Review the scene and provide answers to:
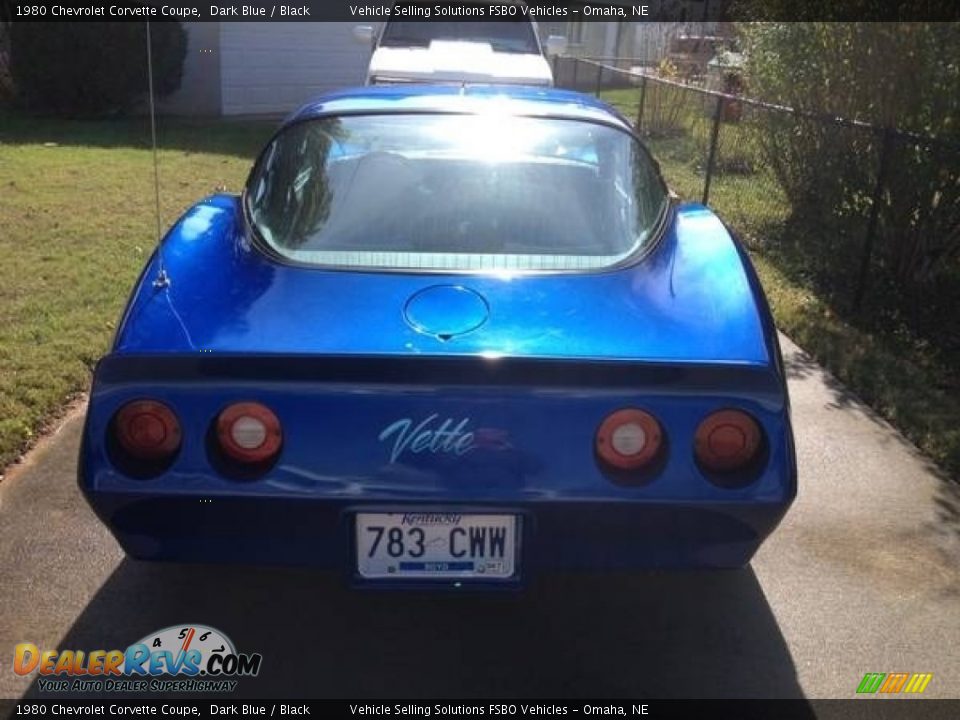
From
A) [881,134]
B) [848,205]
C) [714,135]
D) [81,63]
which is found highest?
[881,134]

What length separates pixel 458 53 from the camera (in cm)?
966

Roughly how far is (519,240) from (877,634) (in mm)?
1639

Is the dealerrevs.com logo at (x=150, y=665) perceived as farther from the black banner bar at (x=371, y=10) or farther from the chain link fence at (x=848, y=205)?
the chain link fence at (x=848, y=205)

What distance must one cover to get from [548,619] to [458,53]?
25.1 ft

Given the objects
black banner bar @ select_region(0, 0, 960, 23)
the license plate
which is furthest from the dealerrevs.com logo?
black banner bar @ select_region(0, 0, 960, 23)

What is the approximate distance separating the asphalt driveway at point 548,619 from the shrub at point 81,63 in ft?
39.1

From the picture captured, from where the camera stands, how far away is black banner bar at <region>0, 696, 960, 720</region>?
260 centimetres

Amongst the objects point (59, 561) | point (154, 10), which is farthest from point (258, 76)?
point (59, 561)

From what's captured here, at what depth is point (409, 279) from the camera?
2.78 meters

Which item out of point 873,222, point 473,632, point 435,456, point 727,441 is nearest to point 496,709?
point 473,632

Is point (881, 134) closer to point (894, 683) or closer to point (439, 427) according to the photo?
point (894, 683)

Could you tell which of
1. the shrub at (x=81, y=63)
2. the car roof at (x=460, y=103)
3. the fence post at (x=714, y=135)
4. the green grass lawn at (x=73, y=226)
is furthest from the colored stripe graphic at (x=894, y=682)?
the shrub at (x=81, y=63)

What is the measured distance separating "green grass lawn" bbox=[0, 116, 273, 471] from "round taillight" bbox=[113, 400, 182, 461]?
181cm

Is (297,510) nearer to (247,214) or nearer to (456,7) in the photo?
(247,214)
